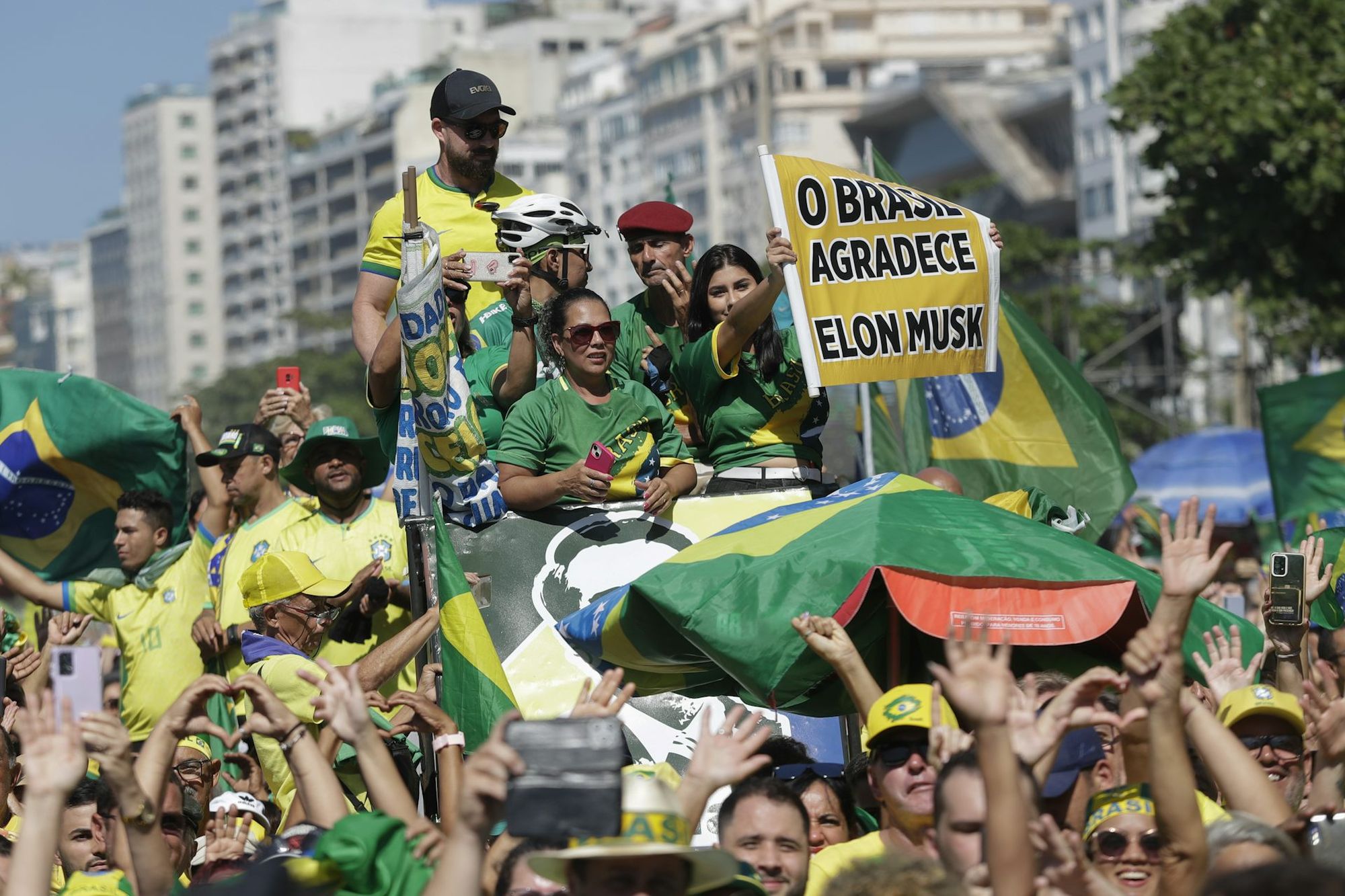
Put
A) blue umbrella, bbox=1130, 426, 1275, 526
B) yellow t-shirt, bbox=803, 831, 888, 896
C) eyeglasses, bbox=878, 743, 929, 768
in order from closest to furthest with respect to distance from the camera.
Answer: yellow t-shirt, bbox=803, 831, 888, 896, eyeglasses, bbox=878, 743, 929, 768, blue umbrella, bbox=1130, 426, 1275, 526

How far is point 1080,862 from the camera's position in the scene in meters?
5.00

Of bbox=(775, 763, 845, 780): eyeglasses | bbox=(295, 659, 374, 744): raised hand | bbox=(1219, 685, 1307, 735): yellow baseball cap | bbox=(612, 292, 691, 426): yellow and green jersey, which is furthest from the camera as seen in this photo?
bbox=(612, 292, 691, 426): yellow and green jersey

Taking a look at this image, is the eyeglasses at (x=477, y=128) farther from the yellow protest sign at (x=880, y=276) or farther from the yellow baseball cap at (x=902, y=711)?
the yellow baseball cap at (x=902, y=711)

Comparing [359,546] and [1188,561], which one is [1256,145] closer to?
[359,546]

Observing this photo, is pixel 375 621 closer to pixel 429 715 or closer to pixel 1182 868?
pixel 429 715

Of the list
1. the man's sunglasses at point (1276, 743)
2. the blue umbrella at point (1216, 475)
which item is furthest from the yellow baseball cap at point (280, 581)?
the blue umbrella at point (1216, 475)

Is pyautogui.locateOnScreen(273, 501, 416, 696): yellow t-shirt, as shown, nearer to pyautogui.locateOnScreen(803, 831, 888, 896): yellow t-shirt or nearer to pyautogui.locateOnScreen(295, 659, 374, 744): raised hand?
pyautogui.locateOnScreen(803, 831, 888, 896): yellow t-shirt

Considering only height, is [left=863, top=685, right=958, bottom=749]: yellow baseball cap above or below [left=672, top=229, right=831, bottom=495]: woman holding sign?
below

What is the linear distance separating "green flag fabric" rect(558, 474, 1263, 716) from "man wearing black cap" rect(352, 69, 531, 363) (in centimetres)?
153

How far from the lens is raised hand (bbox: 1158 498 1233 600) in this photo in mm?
5391

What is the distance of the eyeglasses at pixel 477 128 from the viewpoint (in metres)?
8.68

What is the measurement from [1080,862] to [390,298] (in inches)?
179

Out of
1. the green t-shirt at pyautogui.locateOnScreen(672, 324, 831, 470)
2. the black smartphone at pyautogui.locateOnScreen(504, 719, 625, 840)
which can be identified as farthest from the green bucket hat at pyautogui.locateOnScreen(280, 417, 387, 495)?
the black smartphone at pyautogui.locateOnScreen(504, 719, 625, 840)

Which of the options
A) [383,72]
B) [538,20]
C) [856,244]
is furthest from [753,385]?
[383,72]
